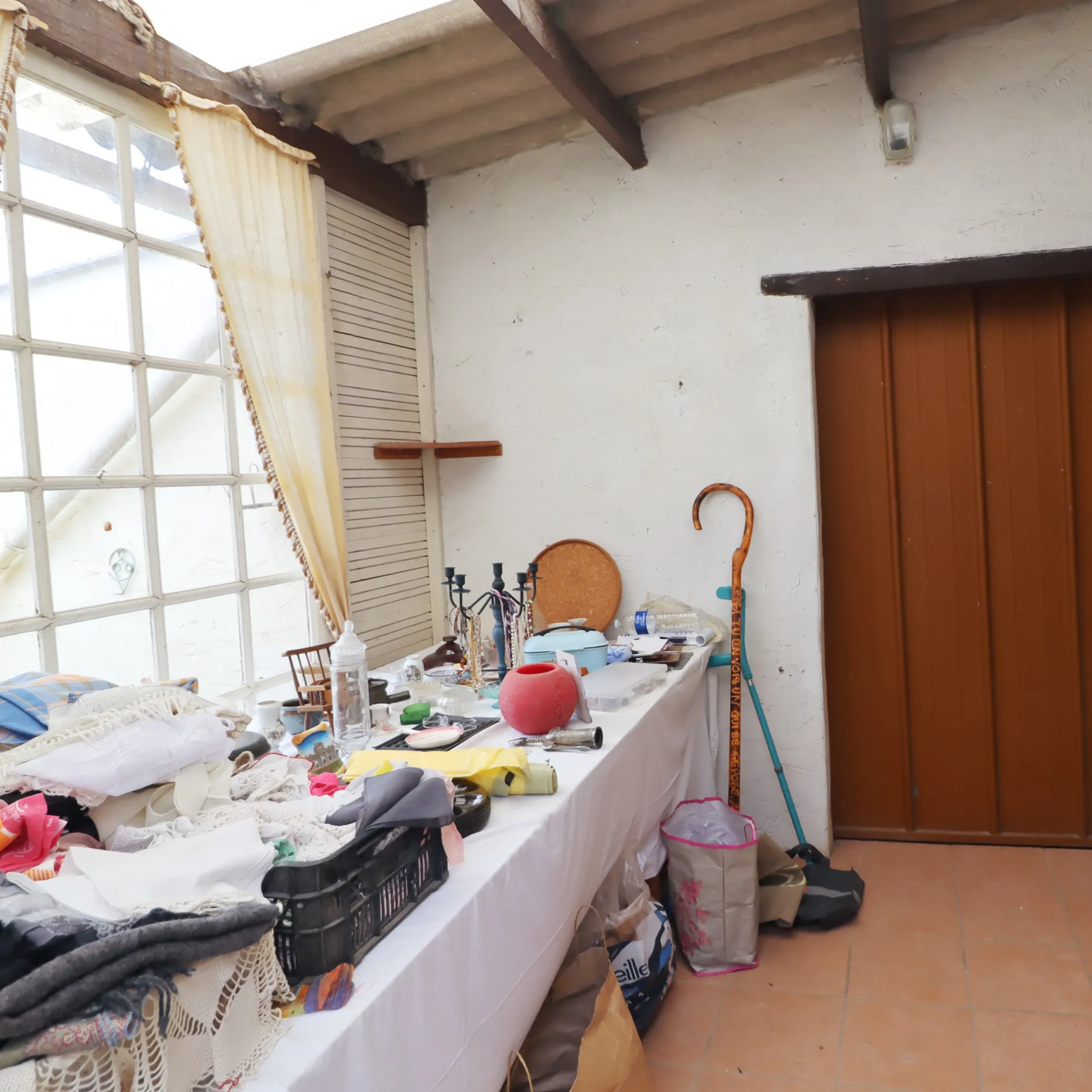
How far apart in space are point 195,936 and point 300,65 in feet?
8.44

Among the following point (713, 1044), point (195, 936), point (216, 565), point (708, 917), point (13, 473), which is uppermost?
point (13, 473)

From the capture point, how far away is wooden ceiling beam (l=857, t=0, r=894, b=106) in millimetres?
2418

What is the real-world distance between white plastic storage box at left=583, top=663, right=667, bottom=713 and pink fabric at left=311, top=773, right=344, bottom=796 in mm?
819

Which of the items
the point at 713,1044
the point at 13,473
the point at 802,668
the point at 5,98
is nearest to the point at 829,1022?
the point at 713,1044

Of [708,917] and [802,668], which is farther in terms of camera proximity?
[802,668]

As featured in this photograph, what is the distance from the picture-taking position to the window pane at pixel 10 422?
6.57 ft

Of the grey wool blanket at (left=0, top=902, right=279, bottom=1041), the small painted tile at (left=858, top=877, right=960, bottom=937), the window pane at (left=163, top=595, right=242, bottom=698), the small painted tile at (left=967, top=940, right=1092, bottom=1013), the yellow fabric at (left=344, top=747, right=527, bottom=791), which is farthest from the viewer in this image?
the small painted tile at (left=858, top=877, right=960, bottom=937)

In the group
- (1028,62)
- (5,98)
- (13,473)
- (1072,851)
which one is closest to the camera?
(5,98)

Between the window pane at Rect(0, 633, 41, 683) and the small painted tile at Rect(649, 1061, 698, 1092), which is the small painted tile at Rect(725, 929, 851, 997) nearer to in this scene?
the small painted tile at Rect(649, 1061, 698, 1092)

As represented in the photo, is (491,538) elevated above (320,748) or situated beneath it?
elevated above

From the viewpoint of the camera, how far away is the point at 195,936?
2.90 feet

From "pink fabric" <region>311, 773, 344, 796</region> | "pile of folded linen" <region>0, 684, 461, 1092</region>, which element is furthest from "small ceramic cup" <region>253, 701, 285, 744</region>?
"pink fabric" <region>311, 773, 344, 796</region>

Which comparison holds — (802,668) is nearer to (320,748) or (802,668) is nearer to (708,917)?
(708,917)

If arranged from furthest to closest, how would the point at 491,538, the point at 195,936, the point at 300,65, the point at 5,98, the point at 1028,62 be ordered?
1. the point at 491,538
2. the point at 1028,62
3. the point at 300,65
4. the point at 5,98
5. the point at 195,936
